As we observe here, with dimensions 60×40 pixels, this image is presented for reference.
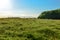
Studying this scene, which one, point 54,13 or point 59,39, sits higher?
point 54,13

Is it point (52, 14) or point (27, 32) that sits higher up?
point (52, 14)

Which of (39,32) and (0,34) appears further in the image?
(39,32)

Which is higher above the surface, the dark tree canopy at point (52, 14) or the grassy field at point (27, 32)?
the dark tree canopy at point (52, 14)

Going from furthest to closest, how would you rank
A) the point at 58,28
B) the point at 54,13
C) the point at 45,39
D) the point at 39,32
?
the point at 54,13 → the point at 58,28 → the point at 39,32 → the point at 45,39

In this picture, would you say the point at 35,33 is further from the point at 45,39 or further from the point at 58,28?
the point at 58,28

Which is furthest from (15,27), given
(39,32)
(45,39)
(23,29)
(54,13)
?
(54,13)

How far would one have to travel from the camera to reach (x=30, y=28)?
2628cm

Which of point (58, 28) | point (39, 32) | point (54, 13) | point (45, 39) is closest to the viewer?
point (45, 39)

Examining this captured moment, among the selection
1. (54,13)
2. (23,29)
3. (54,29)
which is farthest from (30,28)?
(54,13)

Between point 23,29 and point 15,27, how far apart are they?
1178 mm

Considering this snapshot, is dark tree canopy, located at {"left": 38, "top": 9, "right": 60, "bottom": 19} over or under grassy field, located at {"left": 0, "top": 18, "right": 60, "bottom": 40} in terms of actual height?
over

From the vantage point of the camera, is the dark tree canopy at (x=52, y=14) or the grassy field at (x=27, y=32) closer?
the grassy field at (x=27, y=32)

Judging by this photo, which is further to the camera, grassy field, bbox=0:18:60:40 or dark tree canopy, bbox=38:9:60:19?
dark tree canopy, bbox=38:9:60:19

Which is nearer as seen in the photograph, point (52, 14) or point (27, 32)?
point (27, 32)
